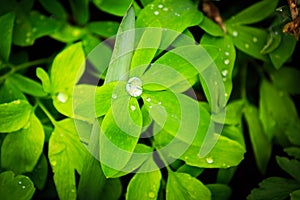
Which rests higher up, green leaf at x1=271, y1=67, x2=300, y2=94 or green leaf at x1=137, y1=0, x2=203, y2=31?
green leaf at x1=137, y1=0, x2=203, y2=31

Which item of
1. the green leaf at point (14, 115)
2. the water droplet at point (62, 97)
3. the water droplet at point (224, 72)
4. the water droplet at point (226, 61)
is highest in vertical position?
the water droplet at point (226, 61)

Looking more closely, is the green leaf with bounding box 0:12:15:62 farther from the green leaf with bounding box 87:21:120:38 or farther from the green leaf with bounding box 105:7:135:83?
the green leaf with bounding box 105:7:135:83

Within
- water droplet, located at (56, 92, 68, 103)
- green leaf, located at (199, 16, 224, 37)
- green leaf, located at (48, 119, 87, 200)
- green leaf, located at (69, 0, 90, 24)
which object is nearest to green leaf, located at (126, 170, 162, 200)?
green leaf, located at (48, 119, 87, 200)

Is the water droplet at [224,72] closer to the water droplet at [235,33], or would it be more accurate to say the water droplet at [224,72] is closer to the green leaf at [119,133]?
the water droplet at [235,33]

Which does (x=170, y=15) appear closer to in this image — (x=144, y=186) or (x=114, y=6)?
(x=114, y=6)

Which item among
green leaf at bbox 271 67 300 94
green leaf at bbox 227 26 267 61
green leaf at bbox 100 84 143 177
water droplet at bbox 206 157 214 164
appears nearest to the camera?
green leaf at bbox 100 84 143 177

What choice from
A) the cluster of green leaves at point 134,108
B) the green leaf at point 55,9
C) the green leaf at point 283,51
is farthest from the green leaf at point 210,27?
the green leaf at point 55,9

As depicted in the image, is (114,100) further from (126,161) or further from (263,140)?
(263,140)
